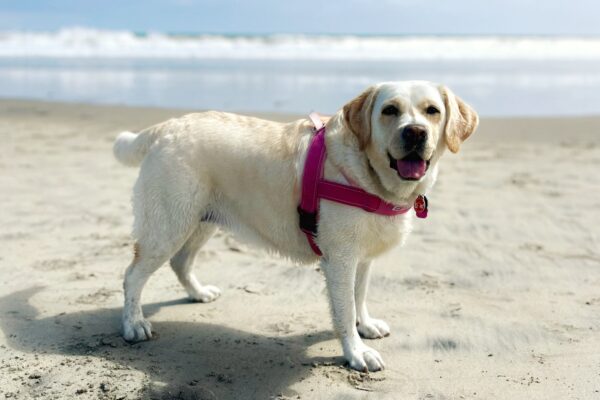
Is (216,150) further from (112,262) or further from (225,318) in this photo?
(112,262)

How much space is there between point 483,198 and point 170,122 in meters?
3.81

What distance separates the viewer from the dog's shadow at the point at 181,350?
3.23 m

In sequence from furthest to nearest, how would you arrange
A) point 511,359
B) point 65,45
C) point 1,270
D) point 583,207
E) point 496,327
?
point 65,45, point 583,207, point 1,270, point 496,327, point 511,359

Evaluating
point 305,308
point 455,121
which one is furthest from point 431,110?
point 305,308

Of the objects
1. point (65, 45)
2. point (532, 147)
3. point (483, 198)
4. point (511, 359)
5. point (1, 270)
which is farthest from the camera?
point (65, 45)

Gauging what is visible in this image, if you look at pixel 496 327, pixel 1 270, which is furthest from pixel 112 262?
pixel 496 327

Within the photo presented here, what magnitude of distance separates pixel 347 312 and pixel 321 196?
2.13 feet

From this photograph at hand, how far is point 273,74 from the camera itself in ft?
65.9

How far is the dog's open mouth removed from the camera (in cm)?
318

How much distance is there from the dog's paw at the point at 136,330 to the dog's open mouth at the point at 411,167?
175 centimetres

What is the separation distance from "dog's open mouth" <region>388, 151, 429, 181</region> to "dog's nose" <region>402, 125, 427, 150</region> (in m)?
0.06

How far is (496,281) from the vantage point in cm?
461

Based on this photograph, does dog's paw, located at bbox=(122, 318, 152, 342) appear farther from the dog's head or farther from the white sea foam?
the white sea foam

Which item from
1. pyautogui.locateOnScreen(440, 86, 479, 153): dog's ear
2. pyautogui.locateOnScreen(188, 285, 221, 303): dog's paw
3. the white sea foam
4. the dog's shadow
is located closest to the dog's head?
pyautogui.locateOnScreen(440, 86, 479, 153): dog's ear
